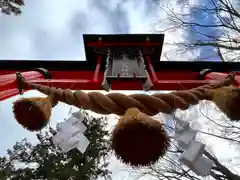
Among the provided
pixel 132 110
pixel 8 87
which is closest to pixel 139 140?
pixel 132 110

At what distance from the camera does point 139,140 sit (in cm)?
141

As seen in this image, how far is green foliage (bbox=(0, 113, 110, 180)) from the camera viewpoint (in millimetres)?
12219

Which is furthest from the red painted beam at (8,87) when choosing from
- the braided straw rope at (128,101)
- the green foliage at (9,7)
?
the green foliage at (9,7)

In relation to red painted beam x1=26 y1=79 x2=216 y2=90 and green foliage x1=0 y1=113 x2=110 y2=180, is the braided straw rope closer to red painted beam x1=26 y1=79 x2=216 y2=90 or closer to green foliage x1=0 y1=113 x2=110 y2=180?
red painted beam x1=26 y1=79 x2=216 y2=90

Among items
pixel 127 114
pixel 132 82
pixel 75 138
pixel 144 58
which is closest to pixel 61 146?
pixel 75 138

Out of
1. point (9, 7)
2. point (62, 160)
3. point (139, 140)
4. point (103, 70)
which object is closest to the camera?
point (139, 140)

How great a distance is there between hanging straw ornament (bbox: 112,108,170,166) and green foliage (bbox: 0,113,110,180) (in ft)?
35.1

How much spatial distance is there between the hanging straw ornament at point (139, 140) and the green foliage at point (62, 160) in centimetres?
1070

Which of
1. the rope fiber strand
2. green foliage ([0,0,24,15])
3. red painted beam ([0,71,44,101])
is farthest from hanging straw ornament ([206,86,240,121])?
green foliage ([0,0,24,15])

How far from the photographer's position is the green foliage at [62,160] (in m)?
12.2

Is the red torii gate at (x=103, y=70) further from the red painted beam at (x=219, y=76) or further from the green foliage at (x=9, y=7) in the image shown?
the green foliage at (x=9, y=7)

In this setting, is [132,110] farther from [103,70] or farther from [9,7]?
[9,7]

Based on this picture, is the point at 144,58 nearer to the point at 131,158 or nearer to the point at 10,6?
the point at 131,158

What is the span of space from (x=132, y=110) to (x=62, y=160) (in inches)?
468
